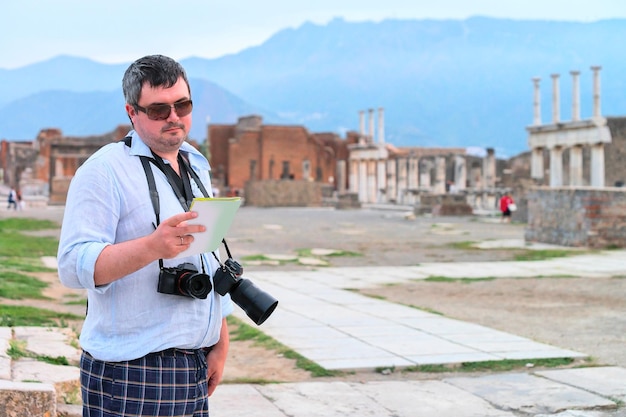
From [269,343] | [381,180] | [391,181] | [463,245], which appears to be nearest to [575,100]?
[391,181]

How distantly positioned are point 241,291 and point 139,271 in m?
0.40

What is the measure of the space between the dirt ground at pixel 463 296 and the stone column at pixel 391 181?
3545cm

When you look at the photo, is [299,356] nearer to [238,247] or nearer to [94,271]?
[94,271]

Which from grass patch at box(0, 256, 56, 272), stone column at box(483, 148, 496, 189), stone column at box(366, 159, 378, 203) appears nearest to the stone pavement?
grass patch at box(0, 256, 56, 272)

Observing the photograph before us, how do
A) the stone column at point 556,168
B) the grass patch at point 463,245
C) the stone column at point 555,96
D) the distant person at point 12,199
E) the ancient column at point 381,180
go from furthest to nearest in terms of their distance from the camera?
the ancient column at point 381,180, the distant person at point 12,199, the stone column at point 556,168, the stone column at point 555,96, the grass patch at point 463,245

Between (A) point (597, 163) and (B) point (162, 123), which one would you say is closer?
(B) point (162, 123)

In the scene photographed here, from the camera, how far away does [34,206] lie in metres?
51.6

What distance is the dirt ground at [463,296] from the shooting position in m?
8.37

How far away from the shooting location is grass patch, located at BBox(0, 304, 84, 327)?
9094 mm

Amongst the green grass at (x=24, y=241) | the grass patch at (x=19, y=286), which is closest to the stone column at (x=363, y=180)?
the green grass at (x=24, y=241)

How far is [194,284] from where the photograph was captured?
326 centimetres

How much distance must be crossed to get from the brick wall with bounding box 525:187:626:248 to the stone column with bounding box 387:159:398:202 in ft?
132

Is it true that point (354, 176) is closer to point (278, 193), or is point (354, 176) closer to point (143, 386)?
point (278, 193)

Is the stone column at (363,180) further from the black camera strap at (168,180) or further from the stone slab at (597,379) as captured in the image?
the black camera strap at (168,180)
